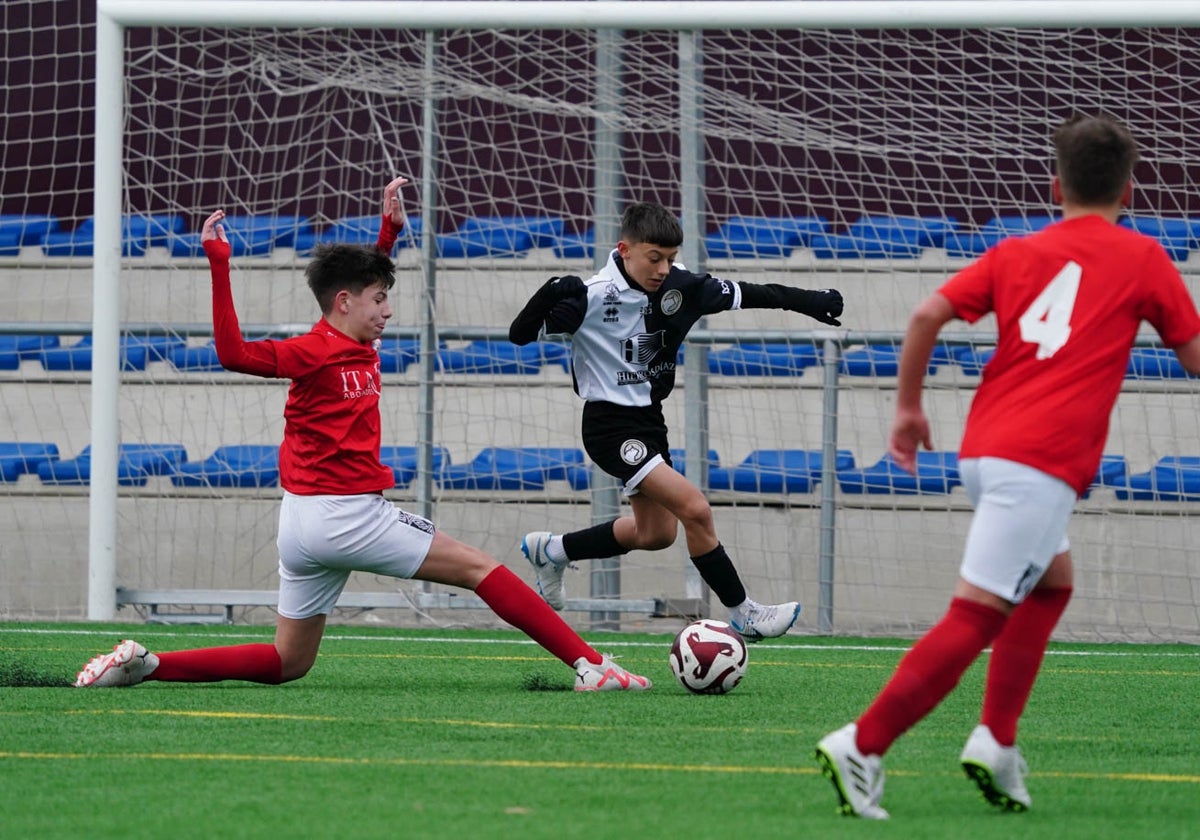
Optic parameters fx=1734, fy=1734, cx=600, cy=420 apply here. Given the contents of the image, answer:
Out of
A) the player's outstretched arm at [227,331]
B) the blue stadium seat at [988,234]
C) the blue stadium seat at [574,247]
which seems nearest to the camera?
the player's outstretched arm at [227,331]

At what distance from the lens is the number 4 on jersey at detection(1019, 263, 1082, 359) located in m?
3.54

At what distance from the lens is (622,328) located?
6.75 meters

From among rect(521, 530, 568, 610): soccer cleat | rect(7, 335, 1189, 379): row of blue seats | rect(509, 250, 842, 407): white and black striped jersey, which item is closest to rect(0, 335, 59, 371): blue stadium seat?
rect(7, 335, 1189, 379): row of blue seats

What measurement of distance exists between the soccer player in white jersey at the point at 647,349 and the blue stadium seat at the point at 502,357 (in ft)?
10.1

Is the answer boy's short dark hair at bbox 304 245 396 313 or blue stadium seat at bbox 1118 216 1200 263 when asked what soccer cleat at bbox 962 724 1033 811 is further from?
blue stadium seat at bbox 1118 216 1200 263

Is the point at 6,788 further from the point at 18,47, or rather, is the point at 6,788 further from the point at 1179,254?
the point at 18,47

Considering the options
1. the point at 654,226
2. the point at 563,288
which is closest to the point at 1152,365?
the point at 654,226

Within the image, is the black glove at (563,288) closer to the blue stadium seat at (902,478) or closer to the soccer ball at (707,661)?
the soccer ball at (707,661)

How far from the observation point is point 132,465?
9938mm

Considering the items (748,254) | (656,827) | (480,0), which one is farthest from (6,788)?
(748,254)

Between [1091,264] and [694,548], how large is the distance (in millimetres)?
3282

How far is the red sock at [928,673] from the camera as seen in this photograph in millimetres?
3463

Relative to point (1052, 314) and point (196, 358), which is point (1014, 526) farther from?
point (196, 358)

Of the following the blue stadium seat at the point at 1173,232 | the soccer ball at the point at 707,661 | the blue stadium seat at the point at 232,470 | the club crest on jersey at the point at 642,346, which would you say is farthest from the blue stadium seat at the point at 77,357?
the blue stadium seat at the point at 1173,232
